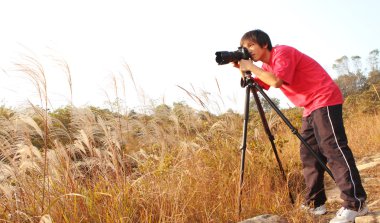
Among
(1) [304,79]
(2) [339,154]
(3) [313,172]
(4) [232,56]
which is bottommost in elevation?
(3) [313,172]

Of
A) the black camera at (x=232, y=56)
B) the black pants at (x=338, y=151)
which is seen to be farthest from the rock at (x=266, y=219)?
the black camera at (x=232, y=56)

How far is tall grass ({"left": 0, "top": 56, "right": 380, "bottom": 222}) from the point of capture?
99.3 inches

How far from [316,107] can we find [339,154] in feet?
1.46

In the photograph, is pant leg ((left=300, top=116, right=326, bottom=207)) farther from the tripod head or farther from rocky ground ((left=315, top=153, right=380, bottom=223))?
the tripod head

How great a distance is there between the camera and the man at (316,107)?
9.27ft

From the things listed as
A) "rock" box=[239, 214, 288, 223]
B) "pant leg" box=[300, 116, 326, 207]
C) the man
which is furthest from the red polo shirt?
"rock" box=[239, 214, 288, 223]

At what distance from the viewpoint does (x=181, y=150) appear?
12.3 feet

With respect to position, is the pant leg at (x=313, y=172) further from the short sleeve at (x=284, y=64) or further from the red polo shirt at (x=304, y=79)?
the short sleeve at (x=284, y=64)

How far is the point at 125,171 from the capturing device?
3.00m

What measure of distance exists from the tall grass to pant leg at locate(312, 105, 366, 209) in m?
0.41

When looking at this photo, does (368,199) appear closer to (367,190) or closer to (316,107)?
(367,190)

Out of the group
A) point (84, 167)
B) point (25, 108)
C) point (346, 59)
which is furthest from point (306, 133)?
point (346, 59)

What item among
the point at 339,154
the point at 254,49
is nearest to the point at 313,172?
the point at 339,154

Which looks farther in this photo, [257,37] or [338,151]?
[257,37]
